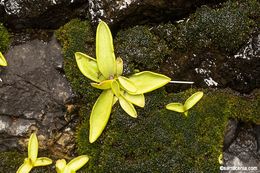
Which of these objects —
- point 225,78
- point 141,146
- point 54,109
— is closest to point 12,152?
point 54,109

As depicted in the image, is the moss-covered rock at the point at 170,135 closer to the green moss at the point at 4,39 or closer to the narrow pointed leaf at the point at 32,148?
the narrow pointed leaf at the point at 32,148

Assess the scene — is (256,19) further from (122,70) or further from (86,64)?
(86,64)

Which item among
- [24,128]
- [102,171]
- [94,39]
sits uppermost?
[94,39]

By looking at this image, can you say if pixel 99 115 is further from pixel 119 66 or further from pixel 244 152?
pixel 244 152

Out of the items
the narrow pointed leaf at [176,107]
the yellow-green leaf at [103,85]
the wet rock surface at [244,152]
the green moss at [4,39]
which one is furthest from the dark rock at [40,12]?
the wet rock surface at [244,152]

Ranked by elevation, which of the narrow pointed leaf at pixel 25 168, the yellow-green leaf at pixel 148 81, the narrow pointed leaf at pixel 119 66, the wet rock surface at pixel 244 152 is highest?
the narrow pointed leaf at pixel 119 66
